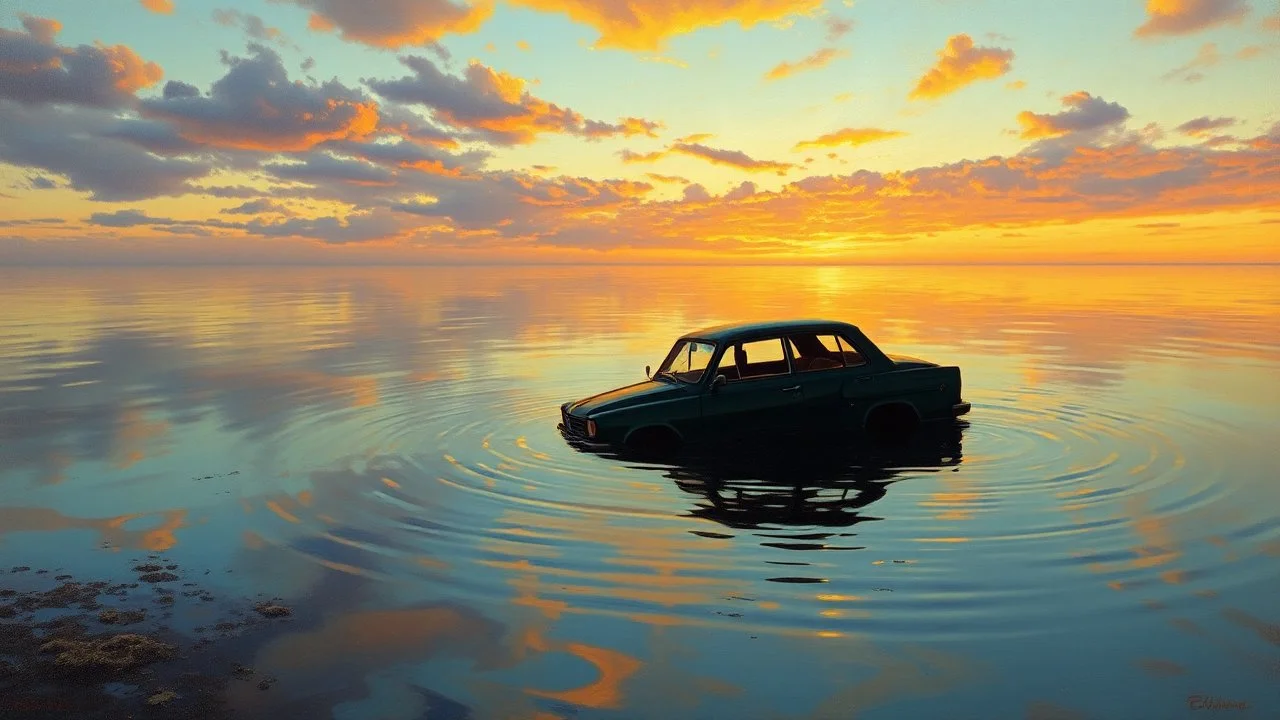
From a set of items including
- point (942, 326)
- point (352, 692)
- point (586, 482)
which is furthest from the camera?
point (942, 326)

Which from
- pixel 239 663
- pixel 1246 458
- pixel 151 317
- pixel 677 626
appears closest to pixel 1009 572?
pixel 677 626

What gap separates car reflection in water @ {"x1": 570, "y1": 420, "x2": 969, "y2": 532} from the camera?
8.43 meters

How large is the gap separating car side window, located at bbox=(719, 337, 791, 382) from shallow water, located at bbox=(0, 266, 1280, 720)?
Result: 1.27m

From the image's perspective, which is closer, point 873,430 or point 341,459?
point 341,459

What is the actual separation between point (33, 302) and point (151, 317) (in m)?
20.1

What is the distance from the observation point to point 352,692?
15.7 feet

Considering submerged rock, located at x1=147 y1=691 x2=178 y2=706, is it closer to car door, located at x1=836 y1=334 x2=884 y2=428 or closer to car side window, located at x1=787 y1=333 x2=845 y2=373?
car side window, located at x1=787 y1=333 x2=845 y2=373

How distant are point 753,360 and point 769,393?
62cm

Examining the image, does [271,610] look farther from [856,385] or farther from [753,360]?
[856,385]

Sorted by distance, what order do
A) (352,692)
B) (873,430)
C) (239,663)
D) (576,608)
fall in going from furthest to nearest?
(873,430) → (576,608) → (239,663) → (352,692)

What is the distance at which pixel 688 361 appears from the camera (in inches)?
477

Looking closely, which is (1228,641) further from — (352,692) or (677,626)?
(352,692)
